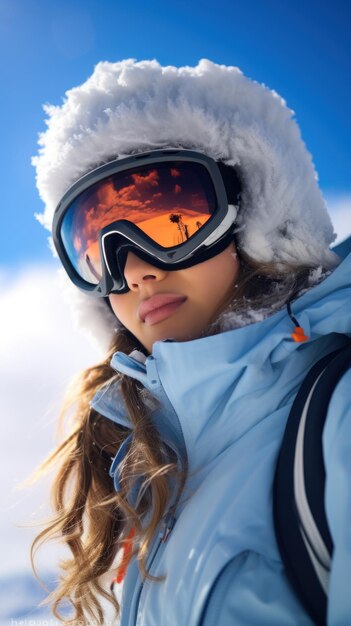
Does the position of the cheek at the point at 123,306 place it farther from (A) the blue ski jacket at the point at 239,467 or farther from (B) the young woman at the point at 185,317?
(A) the blue ski jacket at the point at 239,467

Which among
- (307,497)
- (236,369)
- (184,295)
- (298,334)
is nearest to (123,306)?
(184,295)

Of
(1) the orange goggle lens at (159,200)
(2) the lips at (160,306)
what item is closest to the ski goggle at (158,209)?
(1) the orange goggle lens at (159,200)

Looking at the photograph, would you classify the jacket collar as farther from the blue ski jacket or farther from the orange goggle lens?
the orange goggle lens

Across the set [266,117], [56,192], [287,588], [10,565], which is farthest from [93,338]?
[10,565]

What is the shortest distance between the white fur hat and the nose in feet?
1.16

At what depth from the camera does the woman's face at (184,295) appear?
5.25 ft

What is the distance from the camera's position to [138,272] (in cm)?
171

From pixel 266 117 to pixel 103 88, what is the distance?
0.70m

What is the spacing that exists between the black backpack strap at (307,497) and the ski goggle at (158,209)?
80 centimetres

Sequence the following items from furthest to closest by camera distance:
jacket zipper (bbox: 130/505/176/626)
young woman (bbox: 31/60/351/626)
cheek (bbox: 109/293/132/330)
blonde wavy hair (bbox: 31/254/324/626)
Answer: cheek (bbox: 109/293/132/330), blonde wavy hair (bbox: 31/254/324/626), jacket zipper (bbox: 130/505/176/626), young woman (bbox: 31/60/351/626)

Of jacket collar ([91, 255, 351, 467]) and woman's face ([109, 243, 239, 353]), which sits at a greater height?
woman's face ([109, 243, 239, 353])

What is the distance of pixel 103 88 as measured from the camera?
182cm

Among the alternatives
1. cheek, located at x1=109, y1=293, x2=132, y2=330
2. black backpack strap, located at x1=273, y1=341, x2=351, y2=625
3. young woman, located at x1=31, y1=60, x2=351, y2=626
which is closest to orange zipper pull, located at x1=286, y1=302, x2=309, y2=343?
young woman, located at x1=31, y1=60, x2=351, y2=626

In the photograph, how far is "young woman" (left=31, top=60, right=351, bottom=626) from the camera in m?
1.09
